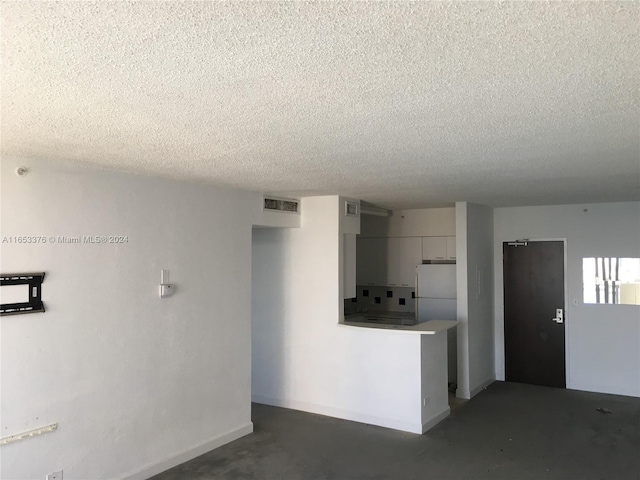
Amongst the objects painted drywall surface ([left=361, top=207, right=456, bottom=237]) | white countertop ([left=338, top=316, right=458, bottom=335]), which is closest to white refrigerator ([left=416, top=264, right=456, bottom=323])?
painted drywall surface ([left=361, top=207, right=456, bottom=237])

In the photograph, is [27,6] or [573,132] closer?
[27,6]

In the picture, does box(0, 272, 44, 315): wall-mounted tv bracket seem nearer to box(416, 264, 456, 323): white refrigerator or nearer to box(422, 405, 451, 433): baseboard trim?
box(422, 405, 451, 433): baseboard trim

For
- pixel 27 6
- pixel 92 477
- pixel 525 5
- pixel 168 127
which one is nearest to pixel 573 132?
pixel 525 5

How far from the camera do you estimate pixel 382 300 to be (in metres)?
8.14

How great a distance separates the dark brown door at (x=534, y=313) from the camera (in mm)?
6926

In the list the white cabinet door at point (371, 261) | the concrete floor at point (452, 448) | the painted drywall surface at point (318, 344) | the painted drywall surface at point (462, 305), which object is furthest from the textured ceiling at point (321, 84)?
the white cabinet door at point (371, 261)

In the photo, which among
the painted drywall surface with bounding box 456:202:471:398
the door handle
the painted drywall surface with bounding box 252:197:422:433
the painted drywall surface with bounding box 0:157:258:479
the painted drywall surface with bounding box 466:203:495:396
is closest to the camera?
the painted drywall surface with bounding box 0:157:258:479

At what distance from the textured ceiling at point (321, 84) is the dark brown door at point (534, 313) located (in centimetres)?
345

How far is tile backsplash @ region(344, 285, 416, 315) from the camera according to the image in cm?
792

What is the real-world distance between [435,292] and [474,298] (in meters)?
0.62

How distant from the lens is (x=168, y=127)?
263 cm

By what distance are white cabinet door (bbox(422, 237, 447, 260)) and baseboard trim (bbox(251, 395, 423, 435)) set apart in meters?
2.85

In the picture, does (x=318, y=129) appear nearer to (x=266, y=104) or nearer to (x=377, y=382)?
(x=266, y=104)

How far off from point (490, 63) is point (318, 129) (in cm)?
109
